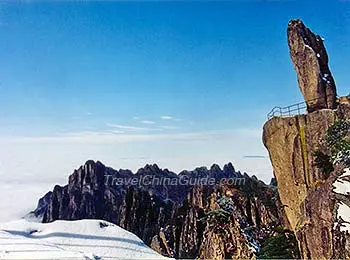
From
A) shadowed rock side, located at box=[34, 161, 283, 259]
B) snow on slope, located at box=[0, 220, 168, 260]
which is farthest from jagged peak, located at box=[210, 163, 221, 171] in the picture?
snow on slope, located at box=[0, 220, 168, 260]

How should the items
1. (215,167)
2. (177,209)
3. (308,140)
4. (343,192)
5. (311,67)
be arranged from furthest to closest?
1. (215,167)
2. (177,209)
3. (311,67)
4. (308,140)
5. (343,192)

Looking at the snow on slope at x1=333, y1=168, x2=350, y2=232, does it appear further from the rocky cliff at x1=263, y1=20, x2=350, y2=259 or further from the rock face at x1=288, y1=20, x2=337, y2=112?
the rock face at x1=288, y1=20, x2=337, y2=112

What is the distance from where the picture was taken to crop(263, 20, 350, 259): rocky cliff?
11508 millimetres

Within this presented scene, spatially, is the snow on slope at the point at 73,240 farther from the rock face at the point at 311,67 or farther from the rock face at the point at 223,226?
the rock face at the point at 311,67

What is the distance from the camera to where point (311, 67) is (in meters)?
17.3

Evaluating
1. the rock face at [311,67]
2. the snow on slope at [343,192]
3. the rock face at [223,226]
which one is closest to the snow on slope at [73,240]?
the snow on slope at [343,192]

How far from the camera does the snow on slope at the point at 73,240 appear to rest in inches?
335

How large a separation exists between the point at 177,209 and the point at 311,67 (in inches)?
742

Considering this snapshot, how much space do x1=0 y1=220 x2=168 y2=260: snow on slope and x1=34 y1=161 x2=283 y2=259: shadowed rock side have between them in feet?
21.8

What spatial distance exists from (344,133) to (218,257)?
23.6 ft

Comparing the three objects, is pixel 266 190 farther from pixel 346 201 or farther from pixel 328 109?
pixel 346 201

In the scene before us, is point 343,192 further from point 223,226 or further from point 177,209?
point 177,209

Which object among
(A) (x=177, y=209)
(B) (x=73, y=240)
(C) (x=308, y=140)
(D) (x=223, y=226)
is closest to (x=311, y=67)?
(C) (x=308, y=140)

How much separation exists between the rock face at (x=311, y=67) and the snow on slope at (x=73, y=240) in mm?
9897
